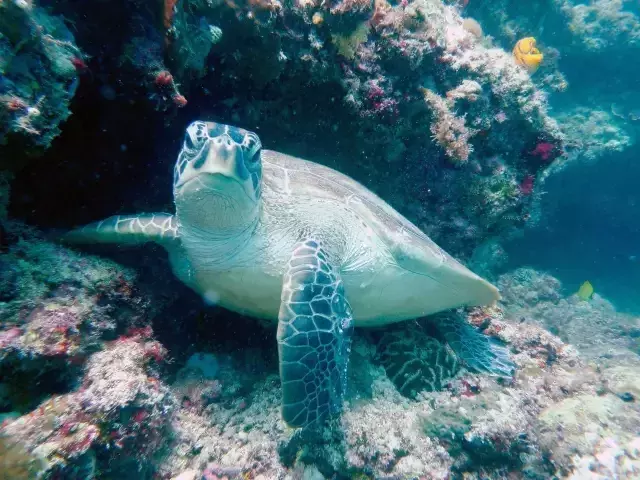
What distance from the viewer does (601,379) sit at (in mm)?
4152

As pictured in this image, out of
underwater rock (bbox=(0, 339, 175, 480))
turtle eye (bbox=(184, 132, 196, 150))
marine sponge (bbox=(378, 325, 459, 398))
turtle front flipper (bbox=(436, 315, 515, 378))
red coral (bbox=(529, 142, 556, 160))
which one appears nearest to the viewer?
underwater rock (bbox=(0, 339, 175, 480))

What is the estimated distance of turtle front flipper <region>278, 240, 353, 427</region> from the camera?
2.59 meters

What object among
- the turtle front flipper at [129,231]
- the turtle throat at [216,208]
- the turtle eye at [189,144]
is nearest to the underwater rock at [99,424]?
the turtle front flipper at [129,231]

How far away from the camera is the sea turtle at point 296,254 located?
8.83 feet

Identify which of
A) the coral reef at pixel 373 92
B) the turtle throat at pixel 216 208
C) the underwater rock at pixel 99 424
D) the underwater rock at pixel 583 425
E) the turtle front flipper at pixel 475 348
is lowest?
the underwater rock at pixel 99 424

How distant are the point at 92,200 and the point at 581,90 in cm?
2041

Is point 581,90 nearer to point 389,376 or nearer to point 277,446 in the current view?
point 389,376

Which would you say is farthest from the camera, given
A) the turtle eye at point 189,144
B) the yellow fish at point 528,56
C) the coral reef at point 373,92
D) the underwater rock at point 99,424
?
the yellow fish at point 528,56

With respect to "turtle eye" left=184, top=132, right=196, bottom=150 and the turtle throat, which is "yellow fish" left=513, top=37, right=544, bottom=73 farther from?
"turtle eye" left=184, top=132, right=196, bottom=150

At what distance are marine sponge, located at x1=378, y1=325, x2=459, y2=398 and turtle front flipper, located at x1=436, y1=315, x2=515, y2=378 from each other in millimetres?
291

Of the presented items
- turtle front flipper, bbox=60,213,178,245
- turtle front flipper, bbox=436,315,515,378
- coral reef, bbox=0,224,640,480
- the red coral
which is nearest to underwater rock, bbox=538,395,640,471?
coral reef, bbox=0,224,640,480

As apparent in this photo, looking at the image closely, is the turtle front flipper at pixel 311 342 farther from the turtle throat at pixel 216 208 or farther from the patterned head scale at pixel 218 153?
the patterned head scale at pixel 218 153

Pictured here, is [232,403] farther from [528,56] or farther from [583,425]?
[528,56]

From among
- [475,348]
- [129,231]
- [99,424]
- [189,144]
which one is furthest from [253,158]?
[475,348]
